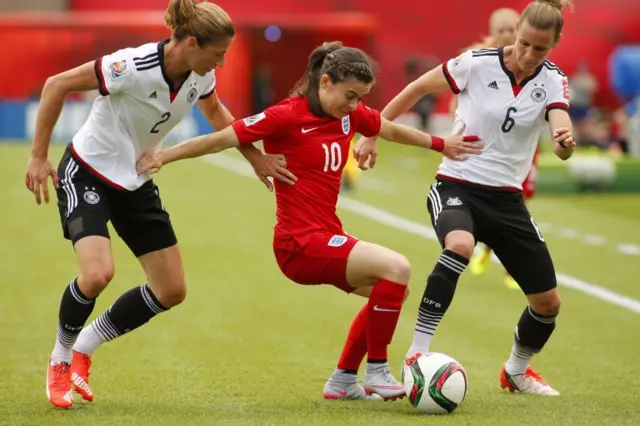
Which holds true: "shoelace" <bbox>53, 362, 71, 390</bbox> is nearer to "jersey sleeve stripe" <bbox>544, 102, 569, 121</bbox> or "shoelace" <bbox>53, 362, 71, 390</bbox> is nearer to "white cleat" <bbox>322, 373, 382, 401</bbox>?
"white cleat" <bbox>322, 373, 382, 401</bbox>

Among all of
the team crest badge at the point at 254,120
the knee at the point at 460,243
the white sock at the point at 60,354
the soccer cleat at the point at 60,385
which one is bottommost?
the soccer cleat at the point at 60,385

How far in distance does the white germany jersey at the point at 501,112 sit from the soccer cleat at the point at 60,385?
2.53 meters

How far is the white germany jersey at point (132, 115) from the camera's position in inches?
270

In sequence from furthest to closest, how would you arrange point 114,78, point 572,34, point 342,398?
1. point 572,34
2. point 342,398
3. point 114,78

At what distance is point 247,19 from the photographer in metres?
38.6

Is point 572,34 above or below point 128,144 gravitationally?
below

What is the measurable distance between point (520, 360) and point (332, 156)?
1792 mm

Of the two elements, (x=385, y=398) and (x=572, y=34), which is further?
(x=572, y=34)

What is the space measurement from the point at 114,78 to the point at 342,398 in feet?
7.39

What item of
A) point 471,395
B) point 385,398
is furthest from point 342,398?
point 471,395

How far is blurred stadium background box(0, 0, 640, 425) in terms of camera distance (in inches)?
281

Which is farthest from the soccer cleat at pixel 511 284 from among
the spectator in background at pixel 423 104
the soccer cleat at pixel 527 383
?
the spectator in background at pixel 423 104

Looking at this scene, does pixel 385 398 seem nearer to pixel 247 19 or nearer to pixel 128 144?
pixel 128 144

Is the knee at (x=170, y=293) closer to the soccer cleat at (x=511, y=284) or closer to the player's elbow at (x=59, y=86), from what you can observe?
the player's elbow at (x=59, y=86)
